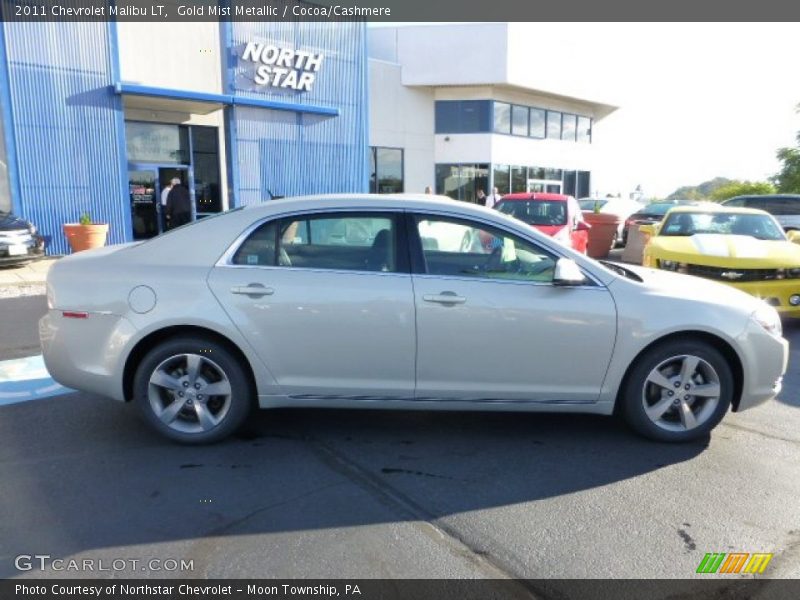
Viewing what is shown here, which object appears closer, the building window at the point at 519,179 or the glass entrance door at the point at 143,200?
the glass entrance door at the point at 143,200

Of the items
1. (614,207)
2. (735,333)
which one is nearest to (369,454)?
(735,333)

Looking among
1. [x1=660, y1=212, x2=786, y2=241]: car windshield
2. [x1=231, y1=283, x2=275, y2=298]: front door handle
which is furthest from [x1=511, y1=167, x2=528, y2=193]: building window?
[x1=231, y1=283, x2=275, y2=298]: front door handle

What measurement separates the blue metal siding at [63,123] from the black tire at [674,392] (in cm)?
1418

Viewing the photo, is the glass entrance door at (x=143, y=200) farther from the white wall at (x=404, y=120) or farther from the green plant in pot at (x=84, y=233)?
the white wall at (x=404, y=120)

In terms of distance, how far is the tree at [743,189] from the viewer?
115 feet

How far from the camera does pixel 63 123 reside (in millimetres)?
14102

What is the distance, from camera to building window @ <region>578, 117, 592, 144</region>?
33.5 metres

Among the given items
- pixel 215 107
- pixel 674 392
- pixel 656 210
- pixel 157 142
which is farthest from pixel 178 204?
pixel 674 392

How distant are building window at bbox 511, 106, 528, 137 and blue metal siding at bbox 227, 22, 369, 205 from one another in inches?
443

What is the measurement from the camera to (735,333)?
3.91 m

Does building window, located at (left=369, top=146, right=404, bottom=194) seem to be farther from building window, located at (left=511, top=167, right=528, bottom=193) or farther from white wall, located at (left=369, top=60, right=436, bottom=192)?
building window, located at (left=511, top=167, right=528, bottom=193)

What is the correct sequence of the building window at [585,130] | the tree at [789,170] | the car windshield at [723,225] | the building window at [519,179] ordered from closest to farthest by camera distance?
the car windshield at [723,225] → the building window at [519,179] → the building window at [585,130] → the tree at [789,170]

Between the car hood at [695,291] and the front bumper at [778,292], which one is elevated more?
the car hood at [695,291]

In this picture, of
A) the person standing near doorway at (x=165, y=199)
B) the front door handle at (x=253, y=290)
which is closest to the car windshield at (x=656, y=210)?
the person standing near doorway at (x=165, y=199)
